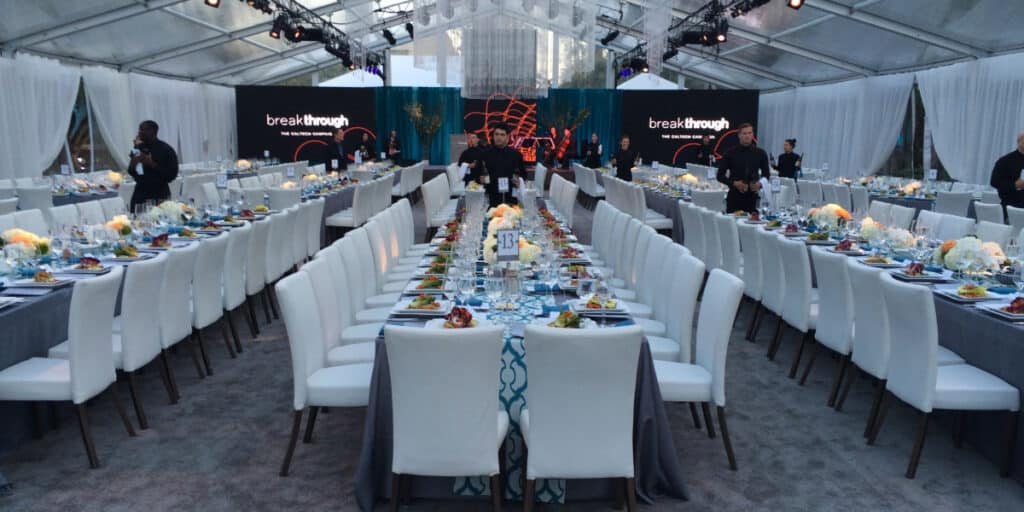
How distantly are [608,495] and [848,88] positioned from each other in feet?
54.6

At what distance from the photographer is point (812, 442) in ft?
14.0

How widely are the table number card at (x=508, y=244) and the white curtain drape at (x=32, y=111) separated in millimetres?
10635

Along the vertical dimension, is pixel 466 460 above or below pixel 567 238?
below

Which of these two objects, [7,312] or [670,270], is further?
[670,270]

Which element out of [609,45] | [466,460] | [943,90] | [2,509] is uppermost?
[609,45]

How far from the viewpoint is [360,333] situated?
4.52 metres

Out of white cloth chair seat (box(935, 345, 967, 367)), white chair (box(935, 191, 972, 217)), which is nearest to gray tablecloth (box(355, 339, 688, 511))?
white cloth chair seat (box(935, 345, 967, 367))

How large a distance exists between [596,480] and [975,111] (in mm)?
12297

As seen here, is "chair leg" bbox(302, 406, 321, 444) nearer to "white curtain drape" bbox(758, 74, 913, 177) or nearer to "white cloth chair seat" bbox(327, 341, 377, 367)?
"white cloth chair seat" bbox(327, 341, 377, 367)

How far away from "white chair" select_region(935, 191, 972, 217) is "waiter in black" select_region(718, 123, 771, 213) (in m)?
2.71

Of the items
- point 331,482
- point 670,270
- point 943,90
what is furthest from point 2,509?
point 943,90

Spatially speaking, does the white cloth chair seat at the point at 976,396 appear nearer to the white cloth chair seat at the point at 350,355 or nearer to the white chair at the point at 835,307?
the white chair at the point at 835,307

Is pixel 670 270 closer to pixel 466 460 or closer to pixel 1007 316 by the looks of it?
pixel 1007 316

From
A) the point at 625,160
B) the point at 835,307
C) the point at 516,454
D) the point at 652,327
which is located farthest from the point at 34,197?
the point at 625,160
